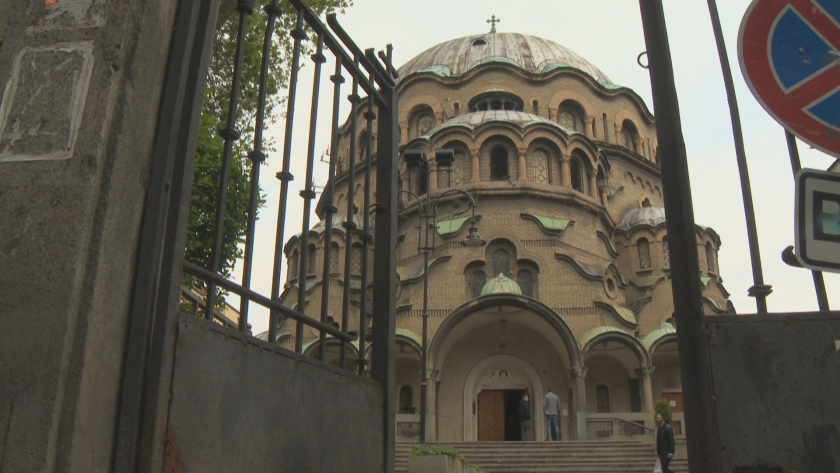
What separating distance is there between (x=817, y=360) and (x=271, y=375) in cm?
194

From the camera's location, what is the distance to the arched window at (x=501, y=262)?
933 inches

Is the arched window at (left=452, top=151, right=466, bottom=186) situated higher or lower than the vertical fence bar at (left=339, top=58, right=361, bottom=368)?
higher

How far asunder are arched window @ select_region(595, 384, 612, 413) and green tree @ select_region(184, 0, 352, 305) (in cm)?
1447

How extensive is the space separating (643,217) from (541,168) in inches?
242

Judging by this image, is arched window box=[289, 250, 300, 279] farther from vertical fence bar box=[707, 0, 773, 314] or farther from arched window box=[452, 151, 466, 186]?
vertical fence bar box=[707, 0, 773, 314]

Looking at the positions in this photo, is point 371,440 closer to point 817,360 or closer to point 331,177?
point 331,177

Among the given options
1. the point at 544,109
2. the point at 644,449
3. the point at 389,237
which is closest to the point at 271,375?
the point at 389,237

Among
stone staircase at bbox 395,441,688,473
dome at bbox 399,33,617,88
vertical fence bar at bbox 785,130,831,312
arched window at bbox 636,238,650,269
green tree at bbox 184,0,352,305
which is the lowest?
stone staircase at bbox 395,441,688,473

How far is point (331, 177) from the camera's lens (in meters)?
3.56

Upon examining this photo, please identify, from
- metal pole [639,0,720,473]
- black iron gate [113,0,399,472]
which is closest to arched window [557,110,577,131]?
black iron gate [113,0,399,472]

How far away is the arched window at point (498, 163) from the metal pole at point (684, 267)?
23554 millimetres

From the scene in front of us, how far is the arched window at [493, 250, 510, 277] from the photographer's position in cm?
2370

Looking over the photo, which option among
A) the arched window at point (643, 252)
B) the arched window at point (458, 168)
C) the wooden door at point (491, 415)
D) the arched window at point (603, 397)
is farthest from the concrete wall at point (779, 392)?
the arched window at point (643, 252)

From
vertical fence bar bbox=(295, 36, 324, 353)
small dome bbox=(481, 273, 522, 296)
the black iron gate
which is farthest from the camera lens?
small dome bbox=(481, 273, 522, 296)
